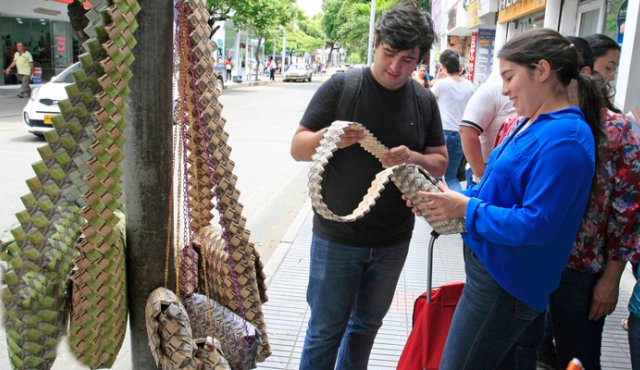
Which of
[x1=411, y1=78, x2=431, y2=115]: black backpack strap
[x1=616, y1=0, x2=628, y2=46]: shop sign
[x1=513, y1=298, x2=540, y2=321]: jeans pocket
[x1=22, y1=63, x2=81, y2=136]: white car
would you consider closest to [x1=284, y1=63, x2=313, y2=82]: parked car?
[x1=22, y1=63, x2=81, y2=136]: white car

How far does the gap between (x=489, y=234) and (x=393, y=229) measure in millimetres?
606

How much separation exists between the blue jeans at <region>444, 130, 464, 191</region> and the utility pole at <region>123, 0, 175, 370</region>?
15.3ft

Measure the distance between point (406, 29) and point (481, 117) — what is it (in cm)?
173

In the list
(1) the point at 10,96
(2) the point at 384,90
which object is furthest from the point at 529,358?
(1) the point at 10,96

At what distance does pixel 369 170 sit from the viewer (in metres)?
2.30

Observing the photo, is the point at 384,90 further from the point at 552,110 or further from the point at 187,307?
the point at 187,307

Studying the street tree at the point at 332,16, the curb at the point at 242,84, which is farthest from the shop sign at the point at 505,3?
the street tree at the point at 332,16

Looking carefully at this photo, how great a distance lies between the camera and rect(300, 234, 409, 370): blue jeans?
2346 mm

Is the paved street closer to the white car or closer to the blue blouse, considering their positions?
the white car

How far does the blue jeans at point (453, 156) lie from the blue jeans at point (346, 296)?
3550mm

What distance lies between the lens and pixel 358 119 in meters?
2.29

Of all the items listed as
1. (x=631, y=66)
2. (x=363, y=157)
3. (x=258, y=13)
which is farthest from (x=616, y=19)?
(x=258, y=13)

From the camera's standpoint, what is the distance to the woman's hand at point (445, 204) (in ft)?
6.30

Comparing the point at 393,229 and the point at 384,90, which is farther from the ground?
the point at 384,90
